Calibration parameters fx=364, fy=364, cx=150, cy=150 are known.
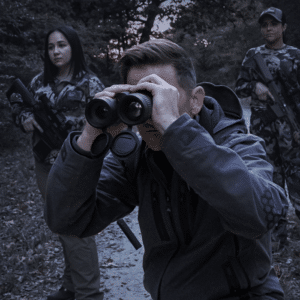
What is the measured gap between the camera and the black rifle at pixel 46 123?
3.97m

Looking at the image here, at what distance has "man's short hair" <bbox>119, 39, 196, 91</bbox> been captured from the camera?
1.82 meters

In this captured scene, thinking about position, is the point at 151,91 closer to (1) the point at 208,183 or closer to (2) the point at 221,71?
(1) the point at 208,183

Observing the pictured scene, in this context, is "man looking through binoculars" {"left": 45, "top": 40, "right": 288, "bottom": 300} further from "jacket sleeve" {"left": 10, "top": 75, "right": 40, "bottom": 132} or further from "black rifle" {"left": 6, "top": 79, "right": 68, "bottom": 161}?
"jacket sleeve" {"left": 10, "top": 75, "right": 40, "bottom": 132}

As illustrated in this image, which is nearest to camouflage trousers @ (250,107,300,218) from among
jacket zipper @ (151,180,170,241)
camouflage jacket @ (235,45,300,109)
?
camouflage jacket @ (235,45,300,109)

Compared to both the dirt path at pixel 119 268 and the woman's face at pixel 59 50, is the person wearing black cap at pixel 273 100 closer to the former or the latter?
the dirt path at pixel 119 268

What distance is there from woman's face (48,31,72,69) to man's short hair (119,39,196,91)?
219 centimetres

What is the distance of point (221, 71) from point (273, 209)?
103ft

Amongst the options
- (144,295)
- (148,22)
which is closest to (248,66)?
(144,295)

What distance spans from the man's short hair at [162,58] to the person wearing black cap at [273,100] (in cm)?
289

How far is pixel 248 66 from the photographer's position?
4809mm

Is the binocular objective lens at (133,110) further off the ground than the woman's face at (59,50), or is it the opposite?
the woman's face at (59,50)

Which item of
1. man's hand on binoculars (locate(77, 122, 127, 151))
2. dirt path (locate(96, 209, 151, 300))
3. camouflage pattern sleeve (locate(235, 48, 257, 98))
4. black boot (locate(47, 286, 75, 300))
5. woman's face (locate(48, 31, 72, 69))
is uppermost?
woman's face (locate(48, 31, 72, 69))

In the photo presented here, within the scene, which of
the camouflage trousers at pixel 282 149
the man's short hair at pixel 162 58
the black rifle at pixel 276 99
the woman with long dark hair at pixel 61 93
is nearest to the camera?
the man's short hair at pixel 162 58

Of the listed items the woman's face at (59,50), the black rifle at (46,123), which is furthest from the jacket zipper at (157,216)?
the woman's face at (59,50)
